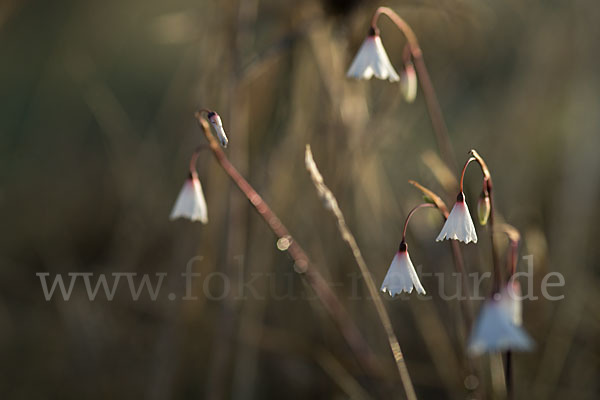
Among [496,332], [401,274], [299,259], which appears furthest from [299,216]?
[496,332]

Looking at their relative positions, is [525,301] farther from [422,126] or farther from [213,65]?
[422,126]

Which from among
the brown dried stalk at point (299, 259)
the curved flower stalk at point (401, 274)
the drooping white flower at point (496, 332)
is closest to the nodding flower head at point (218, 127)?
the brown dried stalk at point (299, 259)

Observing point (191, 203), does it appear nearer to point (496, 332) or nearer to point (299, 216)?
point (496, 332)

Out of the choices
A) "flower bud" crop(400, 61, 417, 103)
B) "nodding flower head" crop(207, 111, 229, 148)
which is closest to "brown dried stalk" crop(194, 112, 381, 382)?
"nodding flower head" crop(207, 111, 229, 148)

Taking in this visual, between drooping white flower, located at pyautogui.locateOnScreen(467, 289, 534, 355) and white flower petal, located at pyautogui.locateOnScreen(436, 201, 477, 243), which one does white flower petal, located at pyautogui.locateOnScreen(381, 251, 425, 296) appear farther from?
drooping white flower, located at pyautogui.locateOnScreen(467, 289, 534, 355)

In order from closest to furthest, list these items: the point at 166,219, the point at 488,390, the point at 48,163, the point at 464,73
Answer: the point at 488,390
the point at 166,219
the point at 464,73
the point at 48,163

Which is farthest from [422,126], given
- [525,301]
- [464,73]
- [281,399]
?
[281,399]
